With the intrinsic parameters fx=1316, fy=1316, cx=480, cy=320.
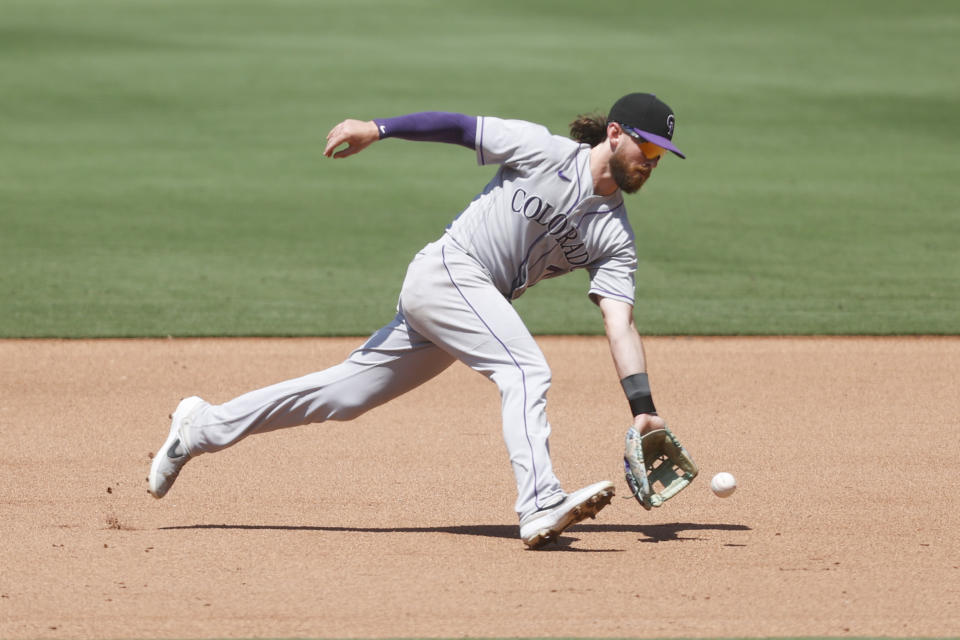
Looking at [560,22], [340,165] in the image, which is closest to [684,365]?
[340,165]

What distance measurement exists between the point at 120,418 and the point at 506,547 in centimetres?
342

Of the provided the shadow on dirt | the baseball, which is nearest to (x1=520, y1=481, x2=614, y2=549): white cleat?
the shadow on dirt

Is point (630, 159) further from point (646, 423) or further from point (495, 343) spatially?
point (646, 423)

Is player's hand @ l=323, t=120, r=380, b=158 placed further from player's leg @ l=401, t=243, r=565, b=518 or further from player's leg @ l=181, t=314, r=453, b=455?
player's leg @ l=181, t=314, r=453, b=455

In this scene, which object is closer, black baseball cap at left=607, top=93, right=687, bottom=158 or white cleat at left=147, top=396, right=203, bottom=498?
black baseball cap at left=607, top=93, right=687, bottom=158

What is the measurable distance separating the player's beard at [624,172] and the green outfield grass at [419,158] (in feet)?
17.3

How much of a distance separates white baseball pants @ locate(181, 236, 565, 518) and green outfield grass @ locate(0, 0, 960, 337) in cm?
490

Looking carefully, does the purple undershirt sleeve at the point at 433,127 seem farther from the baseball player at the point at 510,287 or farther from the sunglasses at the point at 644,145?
the sunglasses at the point at 644,145

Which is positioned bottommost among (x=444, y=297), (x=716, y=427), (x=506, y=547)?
(x=716, y=427)

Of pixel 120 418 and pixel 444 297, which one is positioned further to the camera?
pixel 120 418

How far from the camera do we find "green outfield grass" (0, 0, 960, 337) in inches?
465

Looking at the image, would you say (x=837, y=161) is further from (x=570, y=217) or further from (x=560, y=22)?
(x=570, y=217)

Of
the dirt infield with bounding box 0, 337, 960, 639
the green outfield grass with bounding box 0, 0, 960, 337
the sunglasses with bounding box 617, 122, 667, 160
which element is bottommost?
the green outfield grass with bounding box 0, 0, 960, 337

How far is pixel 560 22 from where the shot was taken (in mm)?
29656
